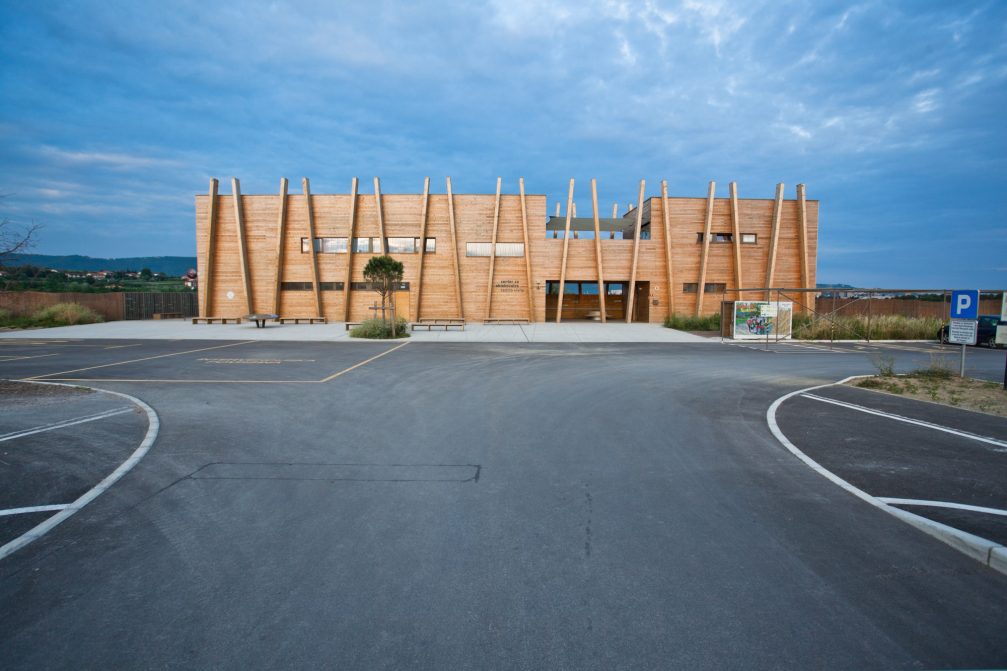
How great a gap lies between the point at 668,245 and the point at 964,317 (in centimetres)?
2081

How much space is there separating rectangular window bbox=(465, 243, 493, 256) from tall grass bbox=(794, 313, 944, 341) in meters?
17.4


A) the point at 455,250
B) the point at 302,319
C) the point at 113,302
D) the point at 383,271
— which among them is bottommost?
the point at 302,319

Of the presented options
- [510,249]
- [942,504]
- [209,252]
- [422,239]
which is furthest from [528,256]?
[942,504]

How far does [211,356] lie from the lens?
614 inches

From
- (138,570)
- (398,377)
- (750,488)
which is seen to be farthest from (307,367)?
(750,488)

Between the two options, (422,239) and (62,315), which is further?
(422,239)

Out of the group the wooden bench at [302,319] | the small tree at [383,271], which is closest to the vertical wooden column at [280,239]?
the wooden bench at [302,319]

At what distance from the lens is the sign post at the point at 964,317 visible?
11414mm

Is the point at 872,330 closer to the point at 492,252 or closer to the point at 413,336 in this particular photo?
the point at 492,252

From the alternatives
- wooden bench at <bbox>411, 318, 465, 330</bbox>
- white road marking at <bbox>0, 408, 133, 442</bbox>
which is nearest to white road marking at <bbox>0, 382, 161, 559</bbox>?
white road marking at <bbox>0, 408, 133, 442</bbox>

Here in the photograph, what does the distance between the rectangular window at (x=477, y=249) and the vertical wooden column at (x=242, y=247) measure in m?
13.5

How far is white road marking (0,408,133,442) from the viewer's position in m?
6.62

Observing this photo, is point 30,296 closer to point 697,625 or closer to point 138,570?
point 138,570

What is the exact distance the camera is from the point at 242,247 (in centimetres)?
3186
